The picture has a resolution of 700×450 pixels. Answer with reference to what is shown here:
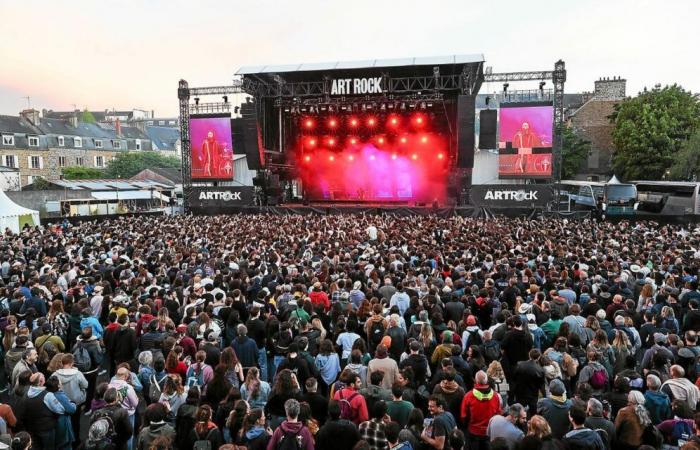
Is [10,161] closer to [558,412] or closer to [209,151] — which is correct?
[209,151]

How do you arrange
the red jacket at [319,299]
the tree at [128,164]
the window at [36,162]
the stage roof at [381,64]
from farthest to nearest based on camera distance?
the tree at [128,164], the window at [36,162], the stage roof at [381,64], the red jacket at [319,299]

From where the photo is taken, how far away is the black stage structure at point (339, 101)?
79.3 ft

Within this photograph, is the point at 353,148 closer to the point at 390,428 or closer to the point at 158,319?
the point at 158,319

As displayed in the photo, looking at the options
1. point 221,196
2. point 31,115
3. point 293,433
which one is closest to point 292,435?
point 293,433

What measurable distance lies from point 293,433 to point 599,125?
45.3 meters

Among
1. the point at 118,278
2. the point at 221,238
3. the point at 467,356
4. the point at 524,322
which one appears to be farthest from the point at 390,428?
the point at 221,238

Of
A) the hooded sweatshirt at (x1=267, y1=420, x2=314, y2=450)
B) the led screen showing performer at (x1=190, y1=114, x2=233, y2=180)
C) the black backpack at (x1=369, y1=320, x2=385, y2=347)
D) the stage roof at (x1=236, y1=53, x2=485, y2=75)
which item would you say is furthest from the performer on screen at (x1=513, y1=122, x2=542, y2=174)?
the hooded sweatshirt at (x1=267, y1=420, x2=314, y2=450)

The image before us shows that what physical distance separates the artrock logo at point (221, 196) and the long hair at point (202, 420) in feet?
80.3

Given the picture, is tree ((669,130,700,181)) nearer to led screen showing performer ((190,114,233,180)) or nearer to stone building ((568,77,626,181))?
stone building ((568,77,626,181))

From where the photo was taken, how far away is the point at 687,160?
30188 millimetres

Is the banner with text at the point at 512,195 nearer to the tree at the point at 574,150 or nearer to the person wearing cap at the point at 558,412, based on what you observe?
the tree at the point at 574,150

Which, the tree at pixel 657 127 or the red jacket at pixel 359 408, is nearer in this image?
the red jacket at pixel 359 408

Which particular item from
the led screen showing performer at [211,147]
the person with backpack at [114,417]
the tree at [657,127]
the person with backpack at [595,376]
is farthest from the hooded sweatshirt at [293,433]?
the tree at [657,127]

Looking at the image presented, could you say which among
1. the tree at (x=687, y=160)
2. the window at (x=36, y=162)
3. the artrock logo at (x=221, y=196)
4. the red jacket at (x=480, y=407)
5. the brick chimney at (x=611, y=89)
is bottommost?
the red jacket at (x=480, y=407)
